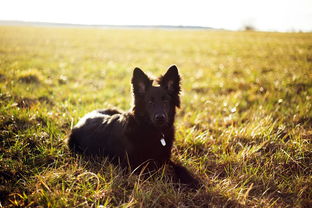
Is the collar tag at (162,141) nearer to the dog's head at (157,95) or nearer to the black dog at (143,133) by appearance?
the black dog at (143,133)

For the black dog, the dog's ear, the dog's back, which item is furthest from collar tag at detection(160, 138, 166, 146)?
the dog's ear

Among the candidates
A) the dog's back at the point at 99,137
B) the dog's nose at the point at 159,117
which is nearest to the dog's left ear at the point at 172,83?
the dog's nose at the point at 159,117

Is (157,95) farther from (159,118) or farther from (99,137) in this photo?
(99,137)

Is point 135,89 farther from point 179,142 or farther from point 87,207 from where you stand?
point 87,207

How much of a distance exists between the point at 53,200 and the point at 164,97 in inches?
81.0

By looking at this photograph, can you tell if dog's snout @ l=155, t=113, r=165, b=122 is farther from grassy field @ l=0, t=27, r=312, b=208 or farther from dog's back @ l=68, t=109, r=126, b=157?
grassy field @ l=0, t=27, r=312, b=208

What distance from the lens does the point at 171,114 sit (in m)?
3.70

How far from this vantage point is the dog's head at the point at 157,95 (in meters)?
3.52

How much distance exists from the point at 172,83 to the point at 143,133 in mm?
943

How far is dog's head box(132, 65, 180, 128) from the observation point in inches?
139

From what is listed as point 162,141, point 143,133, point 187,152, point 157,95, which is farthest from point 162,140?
point 187,152

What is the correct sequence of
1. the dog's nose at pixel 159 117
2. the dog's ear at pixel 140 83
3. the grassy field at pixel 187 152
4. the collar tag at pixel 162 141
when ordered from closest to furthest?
the grassy field at pixel 187 152 → the dog's nose at pixel 159 117 → the collar tag at pixel 162 141 → the dog's ear at pixel 140 83

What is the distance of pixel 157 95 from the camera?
3.63 metres

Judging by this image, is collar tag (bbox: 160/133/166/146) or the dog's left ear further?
the dog's left ear
